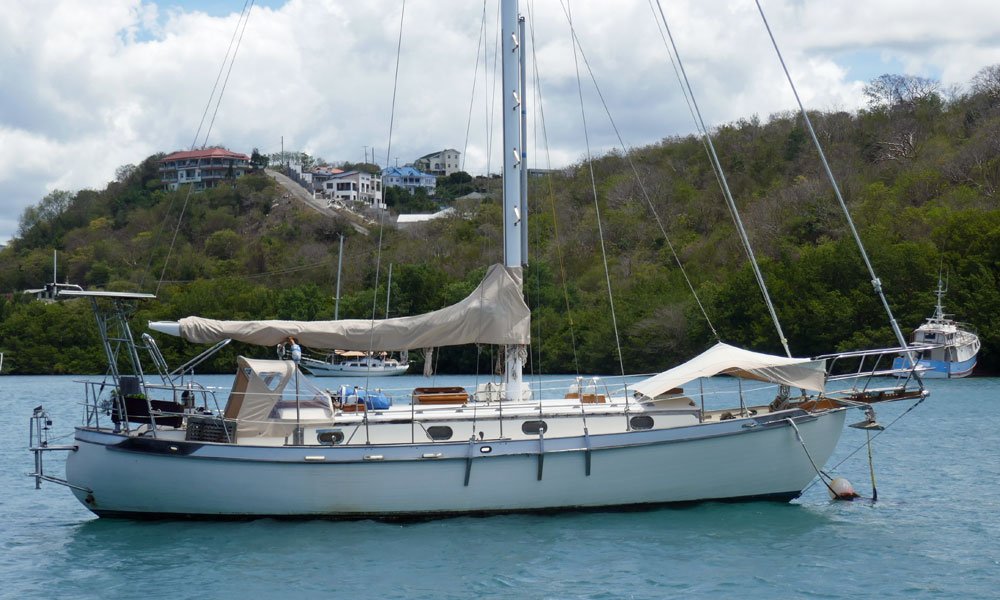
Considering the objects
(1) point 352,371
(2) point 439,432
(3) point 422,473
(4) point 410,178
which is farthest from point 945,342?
(4) point 410,178

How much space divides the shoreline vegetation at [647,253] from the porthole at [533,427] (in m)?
23.9

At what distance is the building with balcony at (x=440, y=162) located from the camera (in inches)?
7598

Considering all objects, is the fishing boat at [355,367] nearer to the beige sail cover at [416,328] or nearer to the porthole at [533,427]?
the beige sail cover at [416,328]

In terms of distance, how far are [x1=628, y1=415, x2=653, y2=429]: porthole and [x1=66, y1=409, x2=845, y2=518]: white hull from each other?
2.58ft

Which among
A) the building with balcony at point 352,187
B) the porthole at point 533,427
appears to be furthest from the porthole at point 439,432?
the building with balcony at point 352,187

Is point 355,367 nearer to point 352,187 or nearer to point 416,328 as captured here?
point 416,328

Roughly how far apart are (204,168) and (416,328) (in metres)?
146

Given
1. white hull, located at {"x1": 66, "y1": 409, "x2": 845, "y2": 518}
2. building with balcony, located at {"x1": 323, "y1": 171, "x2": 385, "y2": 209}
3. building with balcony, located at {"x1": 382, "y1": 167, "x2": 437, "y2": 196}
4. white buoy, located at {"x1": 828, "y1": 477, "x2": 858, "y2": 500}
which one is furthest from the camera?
building with balcony, located at {"x1": 382, "y1": 167, "x2": 437, "y2": 196}

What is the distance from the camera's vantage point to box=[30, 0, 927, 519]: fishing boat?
15.3 m

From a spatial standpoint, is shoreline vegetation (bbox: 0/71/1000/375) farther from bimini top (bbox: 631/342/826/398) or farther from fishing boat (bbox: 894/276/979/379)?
bimini top (bbox: 631/342/826/398)

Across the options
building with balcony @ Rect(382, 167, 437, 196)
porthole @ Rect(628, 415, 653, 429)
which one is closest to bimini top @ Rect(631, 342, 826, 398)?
porthole @ Rect(628, 415, 653, 429)

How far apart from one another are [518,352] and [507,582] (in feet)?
17.8

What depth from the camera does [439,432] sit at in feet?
52.1

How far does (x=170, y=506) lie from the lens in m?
15.7
